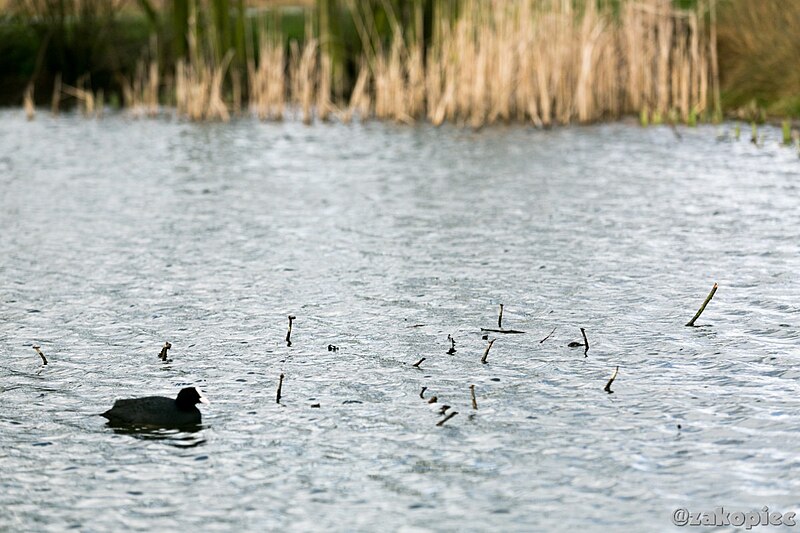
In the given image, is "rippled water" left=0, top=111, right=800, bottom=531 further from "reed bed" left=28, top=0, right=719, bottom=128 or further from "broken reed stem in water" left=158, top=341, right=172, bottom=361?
"reed bed" left=28, top=0, right=719, bottom=128

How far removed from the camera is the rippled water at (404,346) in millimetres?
3066

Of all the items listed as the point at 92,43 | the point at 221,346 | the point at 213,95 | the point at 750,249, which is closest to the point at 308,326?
the point at 221,346

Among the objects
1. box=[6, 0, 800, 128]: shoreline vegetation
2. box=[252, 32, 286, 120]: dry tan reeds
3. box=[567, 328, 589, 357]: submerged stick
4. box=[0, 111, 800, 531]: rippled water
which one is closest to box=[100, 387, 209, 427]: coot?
box=[0, 111, 800, 531]: rippled water

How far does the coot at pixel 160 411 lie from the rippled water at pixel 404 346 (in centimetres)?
8

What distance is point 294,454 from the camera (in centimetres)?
336

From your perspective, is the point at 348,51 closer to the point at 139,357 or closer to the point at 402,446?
the point at 139,357

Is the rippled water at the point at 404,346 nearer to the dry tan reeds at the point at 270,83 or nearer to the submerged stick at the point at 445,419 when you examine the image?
the submerged stick at the point at 445,419

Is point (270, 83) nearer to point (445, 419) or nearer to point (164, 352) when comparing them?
point (164, 352)

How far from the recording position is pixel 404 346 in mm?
4527

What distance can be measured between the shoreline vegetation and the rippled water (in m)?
3.11

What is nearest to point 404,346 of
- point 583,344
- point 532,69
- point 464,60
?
point 583,344

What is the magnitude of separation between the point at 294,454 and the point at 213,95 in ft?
35.8

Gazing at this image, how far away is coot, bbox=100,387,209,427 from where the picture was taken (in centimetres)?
360

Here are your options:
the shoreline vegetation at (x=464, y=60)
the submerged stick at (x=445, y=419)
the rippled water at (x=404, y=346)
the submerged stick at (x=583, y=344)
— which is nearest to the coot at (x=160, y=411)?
the rippled water at (x=404, y=346)
